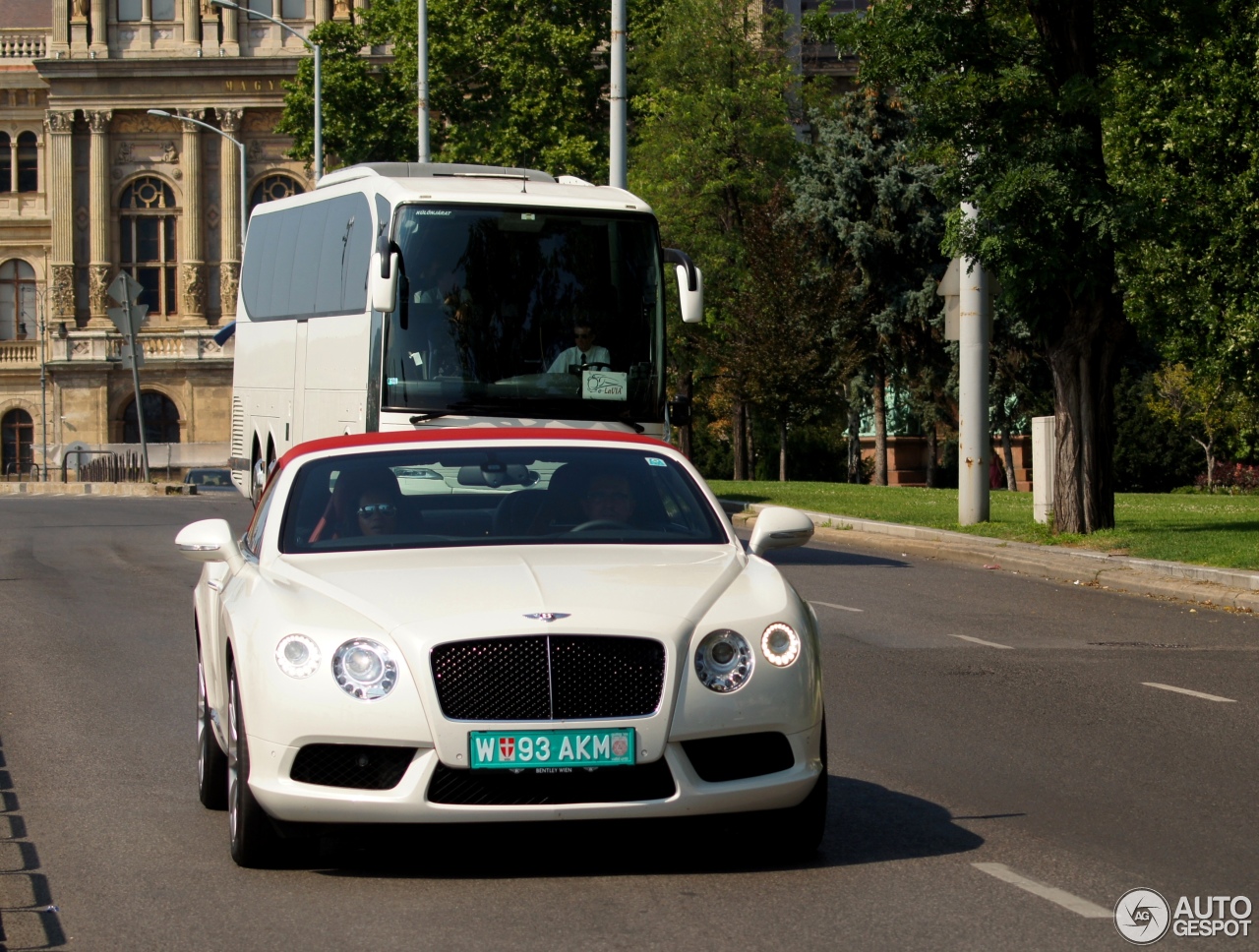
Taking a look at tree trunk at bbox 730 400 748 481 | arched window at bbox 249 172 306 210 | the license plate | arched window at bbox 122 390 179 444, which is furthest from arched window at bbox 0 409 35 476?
the license plate

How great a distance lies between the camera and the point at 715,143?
49438mm

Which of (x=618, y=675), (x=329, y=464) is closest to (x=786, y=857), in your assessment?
(x=618, y=675)

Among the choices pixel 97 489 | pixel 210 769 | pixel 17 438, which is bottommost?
pixel 97 489

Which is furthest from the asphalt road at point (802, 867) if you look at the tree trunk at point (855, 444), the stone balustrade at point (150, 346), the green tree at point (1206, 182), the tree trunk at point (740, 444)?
the stone balustrade at point (150, 346)

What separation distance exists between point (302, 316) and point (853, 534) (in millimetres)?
7714

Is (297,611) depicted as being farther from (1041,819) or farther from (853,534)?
(853,534)

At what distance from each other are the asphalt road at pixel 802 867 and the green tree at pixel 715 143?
115 ft

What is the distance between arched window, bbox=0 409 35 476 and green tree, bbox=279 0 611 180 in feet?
105

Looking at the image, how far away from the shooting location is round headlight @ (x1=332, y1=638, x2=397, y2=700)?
6.30m

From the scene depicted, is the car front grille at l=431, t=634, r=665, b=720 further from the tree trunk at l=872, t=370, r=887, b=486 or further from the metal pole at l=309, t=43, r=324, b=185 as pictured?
the metal pole at l=309, t=43, r=324, b=185

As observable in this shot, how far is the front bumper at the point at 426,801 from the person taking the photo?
629cm

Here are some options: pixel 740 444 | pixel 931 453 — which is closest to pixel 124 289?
pixel 740 444

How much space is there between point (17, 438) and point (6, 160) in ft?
41.5

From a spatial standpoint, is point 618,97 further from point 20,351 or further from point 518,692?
point 20,351
